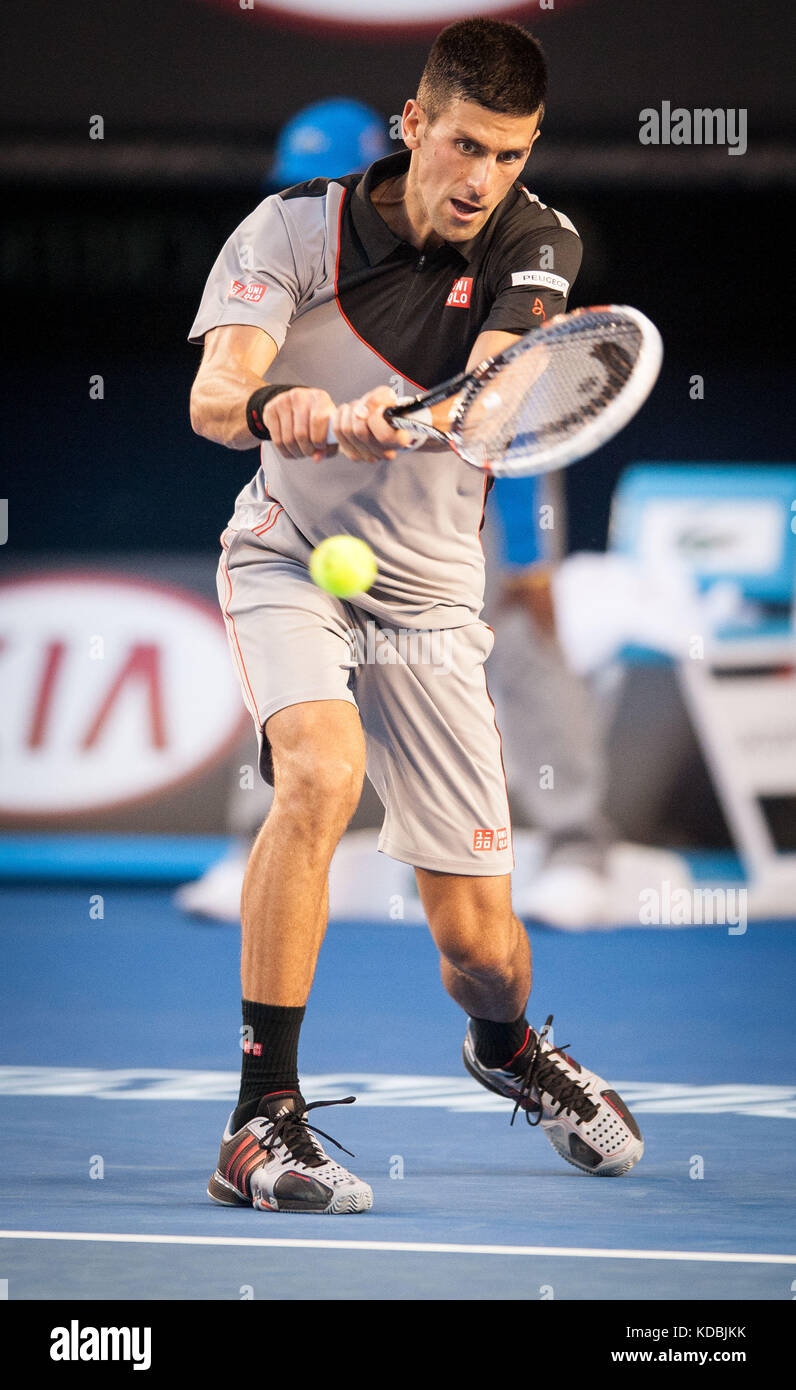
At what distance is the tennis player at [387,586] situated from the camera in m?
3.37

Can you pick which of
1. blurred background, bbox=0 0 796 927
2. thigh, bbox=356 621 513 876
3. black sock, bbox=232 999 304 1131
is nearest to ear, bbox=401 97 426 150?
thigh, bbox=356 621 513 876

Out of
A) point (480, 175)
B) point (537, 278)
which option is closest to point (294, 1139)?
point (537, 278)

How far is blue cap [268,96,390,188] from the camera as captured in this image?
7.58 metres

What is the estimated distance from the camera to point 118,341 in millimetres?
9844

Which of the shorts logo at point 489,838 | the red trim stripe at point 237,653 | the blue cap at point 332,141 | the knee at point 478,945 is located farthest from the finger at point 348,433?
the blue cap at point 332,141

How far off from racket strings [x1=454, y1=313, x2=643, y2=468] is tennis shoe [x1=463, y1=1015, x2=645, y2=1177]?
1.27 metres

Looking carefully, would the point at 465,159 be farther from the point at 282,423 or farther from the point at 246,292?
the point at 282,423

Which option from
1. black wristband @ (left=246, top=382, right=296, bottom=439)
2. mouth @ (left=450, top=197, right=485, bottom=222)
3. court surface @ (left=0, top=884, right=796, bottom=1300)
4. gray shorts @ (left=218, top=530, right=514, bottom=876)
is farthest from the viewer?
gray shorts @ (left=218, top=530, right=514, bottom=876)

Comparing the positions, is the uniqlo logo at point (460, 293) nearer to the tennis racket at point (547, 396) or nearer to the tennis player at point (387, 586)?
the tennis player at point (387, 586)

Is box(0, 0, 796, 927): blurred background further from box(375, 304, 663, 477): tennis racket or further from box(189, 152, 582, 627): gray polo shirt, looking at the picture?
box(375, 304, 663, 477): tennis racket

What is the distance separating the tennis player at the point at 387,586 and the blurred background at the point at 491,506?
165 inches

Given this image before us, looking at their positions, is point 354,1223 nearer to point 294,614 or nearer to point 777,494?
point 294,614

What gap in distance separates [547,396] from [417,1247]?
147 cm

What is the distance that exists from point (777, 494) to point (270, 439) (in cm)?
609
